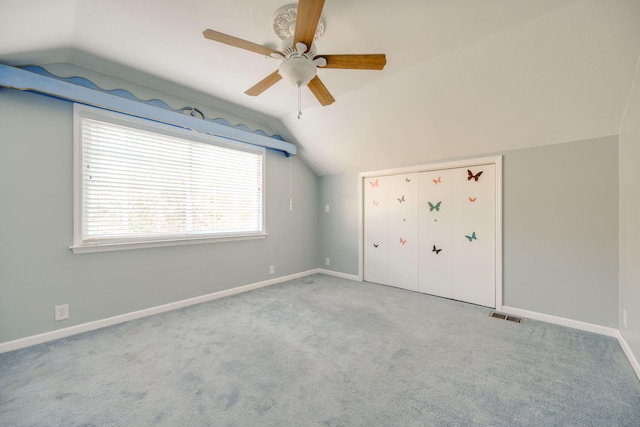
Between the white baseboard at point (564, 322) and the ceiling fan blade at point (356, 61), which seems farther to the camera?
the white baseboard at point (564, 322)

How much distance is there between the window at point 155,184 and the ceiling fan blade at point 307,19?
86.9 inches

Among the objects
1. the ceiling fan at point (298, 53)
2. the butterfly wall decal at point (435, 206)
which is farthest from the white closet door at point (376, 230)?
the ceiling fan at point (298, 53)

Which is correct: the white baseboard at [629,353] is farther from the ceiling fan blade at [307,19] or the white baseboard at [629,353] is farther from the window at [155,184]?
the window at [155,184]

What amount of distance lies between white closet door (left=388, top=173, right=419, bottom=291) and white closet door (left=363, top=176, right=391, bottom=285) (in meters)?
0.09

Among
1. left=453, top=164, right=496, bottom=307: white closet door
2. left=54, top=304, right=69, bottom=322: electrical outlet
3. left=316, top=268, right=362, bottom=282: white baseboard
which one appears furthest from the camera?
left=316, top=268, right=362, bottom=282: white baseboard

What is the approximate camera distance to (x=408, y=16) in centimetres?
191

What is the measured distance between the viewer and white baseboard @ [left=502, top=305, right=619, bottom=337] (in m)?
2.46

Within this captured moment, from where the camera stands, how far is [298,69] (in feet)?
6.02

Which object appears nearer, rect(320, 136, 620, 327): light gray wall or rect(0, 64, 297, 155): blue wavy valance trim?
rect(0, 64, 297, 155): blue wavy valance trim

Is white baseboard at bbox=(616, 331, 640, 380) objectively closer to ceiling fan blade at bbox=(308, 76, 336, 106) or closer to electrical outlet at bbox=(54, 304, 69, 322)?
ceiling fan blade at bbox=(308, 76, 336, 106)

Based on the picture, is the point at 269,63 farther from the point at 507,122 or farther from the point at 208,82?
the point at 507,122

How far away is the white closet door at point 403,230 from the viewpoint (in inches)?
152

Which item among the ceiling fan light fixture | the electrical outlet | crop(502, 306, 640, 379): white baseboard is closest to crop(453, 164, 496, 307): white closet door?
crop(502, 306, 640, 379): white baseboard

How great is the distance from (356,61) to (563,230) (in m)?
2.72
